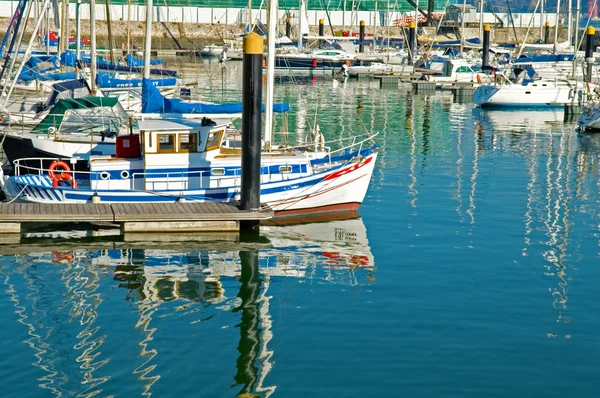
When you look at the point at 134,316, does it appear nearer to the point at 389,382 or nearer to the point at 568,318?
the point at 389,382

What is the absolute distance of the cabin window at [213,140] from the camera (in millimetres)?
28234

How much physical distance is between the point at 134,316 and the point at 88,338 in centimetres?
159

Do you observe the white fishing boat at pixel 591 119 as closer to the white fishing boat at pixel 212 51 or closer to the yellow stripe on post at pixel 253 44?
the yellow stripe on post at pixel 253 44

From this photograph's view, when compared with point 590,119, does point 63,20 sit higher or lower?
higher

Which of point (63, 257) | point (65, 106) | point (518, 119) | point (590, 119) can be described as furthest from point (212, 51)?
point (63, 257)

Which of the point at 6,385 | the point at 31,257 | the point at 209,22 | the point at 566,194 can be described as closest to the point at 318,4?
the point at 209,22

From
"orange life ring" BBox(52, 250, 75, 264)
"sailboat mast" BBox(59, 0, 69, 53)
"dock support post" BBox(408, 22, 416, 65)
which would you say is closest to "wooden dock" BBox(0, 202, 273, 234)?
"orange life ring" BBox(52, 250, 75, 264)

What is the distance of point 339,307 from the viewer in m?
20.9

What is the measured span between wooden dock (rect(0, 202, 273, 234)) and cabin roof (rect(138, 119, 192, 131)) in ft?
7.77

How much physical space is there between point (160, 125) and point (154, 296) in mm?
8041

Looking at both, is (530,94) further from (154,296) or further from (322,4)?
(322,4)

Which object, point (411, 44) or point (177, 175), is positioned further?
point (411, 44)

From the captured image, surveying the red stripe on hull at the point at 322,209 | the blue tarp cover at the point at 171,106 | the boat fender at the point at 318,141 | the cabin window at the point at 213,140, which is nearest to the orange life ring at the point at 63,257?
the cabin window at the point at 213,140

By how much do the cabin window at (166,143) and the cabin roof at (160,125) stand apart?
239 mm
